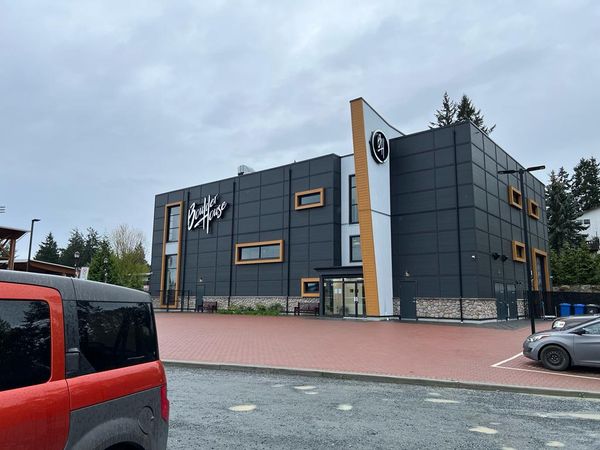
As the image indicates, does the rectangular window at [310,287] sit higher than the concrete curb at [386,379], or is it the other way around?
the rectangular window at [310,287]

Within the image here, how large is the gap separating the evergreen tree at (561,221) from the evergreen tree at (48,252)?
8363 centimetres

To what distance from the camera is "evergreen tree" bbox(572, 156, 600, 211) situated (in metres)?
68.9

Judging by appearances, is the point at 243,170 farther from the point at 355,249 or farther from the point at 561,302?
the point at 561,302

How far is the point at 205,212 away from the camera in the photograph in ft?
137

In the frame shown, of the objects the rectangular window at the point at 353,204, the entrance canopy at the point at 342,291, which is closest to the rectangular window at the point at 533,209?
the rectangular window at the point at 353,204

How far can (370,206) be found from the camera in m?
28.6

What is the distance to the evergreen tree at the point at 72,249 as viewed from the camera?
89.7m

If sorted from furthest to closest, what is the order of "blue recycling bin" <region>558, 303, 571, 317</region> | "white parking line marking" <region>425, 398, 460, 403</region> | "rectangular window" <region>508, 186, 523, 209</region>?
"rectangular window" <region>508, 186, 523, 209</region> → "blue recycling bin" <region>558, 303, 571, 317</region> → "white parking line marking" <region>425, 398, 460, 403</region>

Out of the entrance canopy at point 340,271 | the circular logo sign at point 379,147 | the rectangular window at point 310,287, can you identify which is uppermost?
the circular logo sign at point 379,147

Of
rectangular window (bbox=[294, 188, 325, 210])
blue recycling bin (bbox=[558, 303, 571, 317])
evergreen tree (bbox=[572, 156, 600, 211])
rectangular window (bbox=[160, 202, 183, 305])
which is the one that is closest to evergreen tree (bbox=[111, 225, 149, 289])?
rectangular window (bbox=[160, 202, 183, 305])

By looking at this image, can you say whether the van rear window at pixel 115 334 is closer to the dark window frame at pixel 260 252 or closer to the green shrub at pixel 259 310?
the green shrub at pixel 259 310

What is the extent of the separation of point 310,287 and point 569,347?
23.3m

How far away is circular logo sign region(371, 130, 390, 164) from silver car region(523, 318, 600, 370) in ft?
63.7

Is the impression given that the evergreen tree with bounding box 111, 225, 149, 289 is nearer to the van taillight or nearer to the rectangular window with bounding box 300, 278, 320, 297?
the rectangular window with bounding box 300, 278, 320, 297
